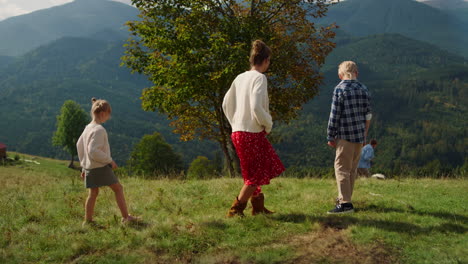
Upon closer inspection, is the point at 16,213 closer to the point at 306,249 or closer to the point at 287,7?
the point at 306,249

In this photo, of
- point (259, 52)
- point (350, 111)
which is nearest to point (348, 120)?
point (350, 111)

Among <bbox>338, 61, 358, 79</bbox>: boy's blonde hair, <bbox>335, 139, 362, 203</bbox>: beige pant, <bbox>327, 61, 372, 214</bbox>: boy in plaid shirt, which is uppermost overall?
<bbox>338, 61, 358, 79</bbox>: boy's blonde hair

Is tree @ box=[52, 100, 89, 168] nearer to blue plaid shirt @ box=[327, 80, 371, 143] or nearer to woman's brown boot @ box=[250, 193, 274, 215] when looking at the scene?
woman's brown boot @ box=[250, 193, 274, 215]

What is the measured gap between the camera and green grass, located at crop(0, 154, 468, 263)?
464cm

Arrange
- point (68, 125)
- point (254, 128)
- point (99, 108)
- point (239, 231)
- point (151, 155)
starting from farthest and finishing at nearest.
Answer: point (68, 125), point (151, 155), point (99, 108), point (254, 128), point (239, 231)

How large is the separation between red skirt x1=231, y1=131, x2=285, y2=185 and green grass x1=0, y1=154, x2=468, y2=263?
2.40 feet

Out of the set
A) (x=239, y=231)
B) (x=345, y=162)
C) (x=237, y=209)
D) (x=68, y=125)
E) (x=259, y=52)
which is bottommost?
(x=68, y=125)

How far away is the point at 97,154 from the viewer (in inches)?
217

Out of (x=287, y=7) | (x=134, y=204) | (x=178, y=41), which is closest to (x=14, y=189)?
(x=134, y=204)

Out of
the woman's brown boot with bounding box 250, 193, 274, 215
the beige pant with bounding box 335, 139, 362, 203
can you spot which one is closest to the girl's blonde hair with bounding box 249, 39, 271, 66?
the beige pant with bounding box 335, 139, 362, 203

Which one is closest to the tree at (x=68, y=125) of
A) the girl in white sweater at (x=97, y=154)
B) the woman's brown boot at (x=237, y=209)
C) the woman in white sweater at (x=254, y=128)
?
the girl in white sweater at (x=97, y=154)

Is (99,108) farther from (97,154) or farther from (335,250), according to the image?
(335,250)

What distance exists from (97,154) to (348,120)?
4.08m

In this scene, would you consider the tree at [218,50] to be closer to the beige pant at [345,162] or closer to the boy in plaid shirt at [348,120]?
the boy in plaid shirt at [348,120]
